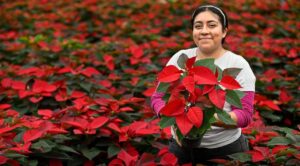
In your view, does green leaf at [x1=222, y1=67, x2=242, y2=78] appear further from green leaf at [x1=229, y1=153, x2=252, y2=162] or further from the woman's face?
green leaf at [x1=229, y1=153, x2=252, y2=162]

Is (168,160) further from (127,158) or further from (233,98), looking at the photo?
(233,98)

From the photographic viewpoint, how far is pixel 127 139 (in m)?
2.01

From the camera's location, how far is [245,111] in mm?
1646

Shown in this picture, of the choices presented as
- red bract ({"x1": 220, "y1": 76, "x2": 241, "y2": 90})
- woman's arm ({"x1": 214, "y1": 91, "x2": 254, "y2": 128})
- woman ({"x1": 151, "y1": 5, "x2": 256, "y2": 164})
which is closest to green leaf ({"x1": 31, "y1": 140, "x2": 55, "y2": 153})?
woman ({"x1": 151, "y1": 5, "x2": 256, "y2": 164})

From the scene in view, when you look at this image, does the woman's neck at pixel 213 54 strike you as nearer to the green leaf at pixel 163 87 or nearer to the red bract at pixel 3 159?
the green leaf at pixel 163 87

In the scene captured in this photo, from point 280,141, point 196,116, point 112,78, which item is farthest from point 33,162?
point 112,78

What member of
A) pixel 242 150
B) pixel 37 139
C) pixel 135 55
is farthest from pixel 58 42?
pixel 242 150

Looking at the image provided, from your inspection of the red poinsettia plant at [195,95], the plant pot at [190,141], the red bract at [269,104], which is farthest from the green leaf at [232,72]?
the red bract at [269,104]

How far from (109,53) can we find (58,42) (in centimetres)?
65

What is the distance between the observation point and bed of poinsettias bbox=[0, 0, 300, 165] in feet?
6.21

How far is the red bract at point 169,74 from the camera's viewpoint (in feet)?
4.69

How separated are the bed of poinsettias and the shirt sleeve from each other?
0.52 feet

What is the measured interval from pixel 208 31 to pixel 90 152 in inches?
29.6

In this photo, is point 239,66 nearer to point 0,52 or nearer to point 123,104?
point 123,104
